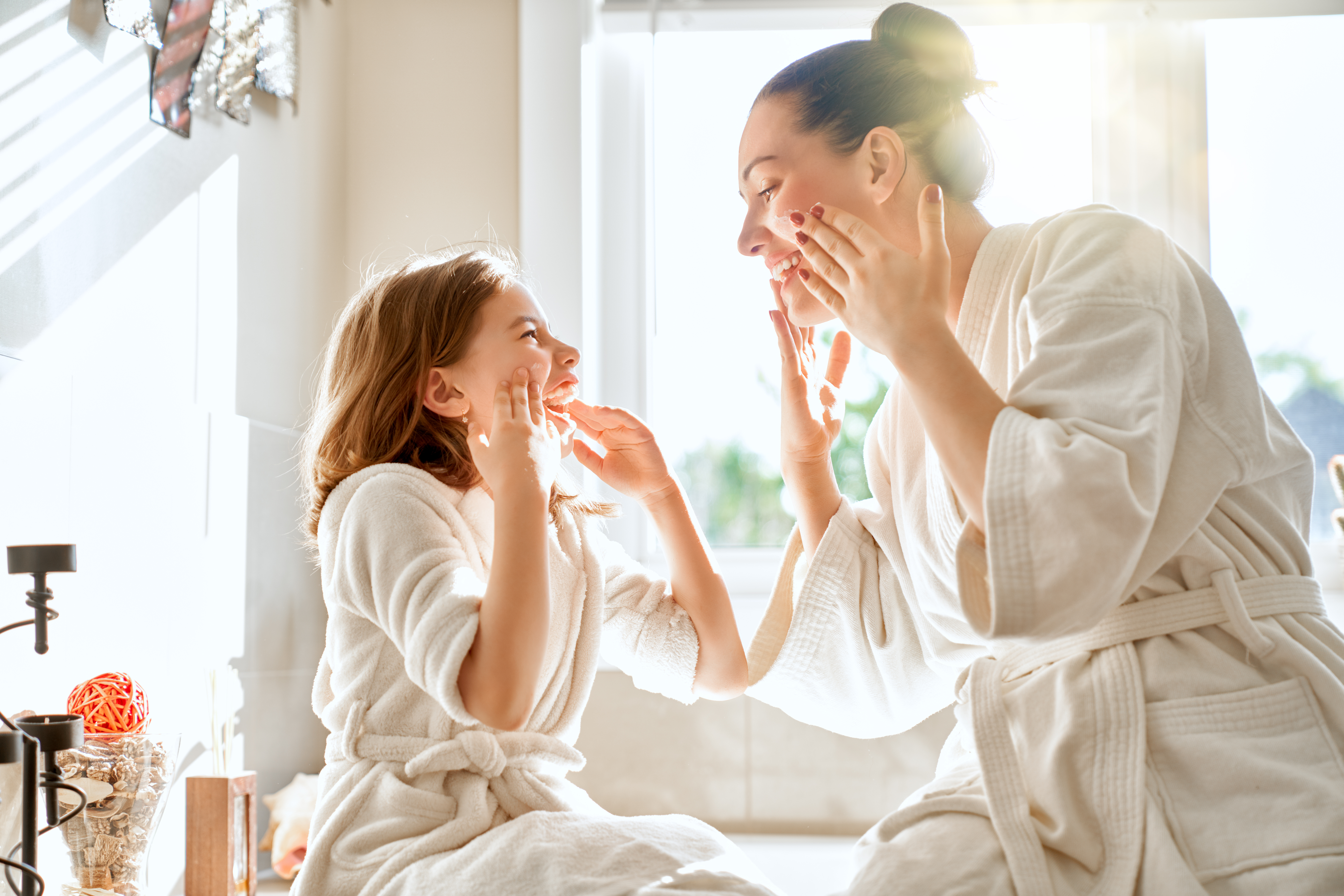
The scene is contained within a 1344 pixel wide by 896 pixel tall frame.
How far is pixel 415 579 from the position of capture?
0.92m

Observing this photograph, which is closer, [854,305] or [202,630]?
[854,305]

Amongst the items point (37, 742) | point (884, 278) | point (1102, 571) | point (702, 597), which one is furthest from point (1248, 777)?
point (37, 742)

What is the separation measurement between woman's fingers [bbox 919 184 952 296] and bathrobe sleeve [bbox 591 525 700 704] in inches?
19.6

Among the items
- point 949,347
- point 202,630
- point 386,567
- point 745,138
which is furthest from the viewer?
point 202,630

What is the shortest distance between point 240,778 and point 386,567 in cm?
41

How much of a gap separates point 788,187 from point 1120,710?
59 cm

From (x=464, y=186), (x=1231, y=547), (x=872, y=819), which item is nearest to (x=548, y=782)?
(x=1231, y=547)

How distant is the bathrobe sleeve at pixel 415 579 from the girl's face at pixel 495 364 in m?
0.13

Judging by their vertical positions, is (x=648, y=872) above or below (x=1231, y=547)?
below

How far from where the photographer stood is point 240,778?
117cm

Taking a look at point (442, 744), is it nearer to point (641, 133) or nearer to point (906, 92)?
point (906, 92)

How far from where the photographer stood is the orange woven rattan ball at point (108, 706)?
97 cm

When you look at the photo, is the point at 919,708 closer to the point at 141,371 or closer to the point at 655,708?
the point at 655,708

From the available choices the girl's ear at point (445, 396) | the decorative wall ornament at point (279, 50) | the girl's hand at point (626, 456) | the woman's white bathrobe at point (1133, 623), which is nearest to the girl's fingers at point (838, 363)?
the girl's hand at point (626, 456)
